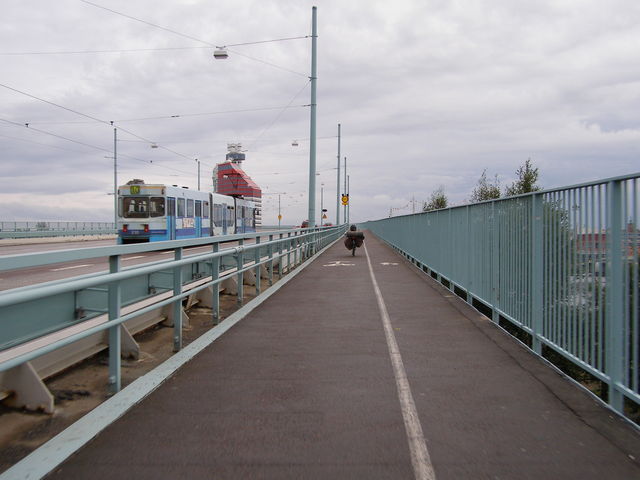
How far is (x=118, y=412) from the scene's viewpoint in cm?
392

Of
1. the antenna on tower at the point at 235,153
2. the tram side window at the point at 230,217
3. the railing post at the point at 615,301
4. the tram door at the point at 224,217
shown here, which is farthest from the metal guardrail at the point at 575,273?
the antenna on tower at the point at 235,153

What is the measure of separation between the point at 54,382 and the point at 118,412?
100cm

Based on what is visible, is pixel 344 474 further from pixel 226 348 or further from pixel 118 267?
pixel 226 348

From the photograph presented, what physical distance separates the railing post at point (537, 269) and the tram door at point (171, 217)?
18.5m

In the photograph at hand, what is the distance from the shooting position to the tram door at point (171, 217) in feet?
73.0

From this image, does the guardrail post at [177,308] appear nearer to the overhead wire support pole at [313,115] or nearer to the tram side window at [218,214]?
the overhead wire support pole at [313,115]

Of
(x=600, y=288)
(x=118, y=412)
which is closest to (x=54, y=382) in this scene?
(x=118, y=412)

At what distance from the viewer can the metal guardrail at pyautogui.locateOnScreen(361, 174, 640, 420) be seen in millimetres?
3848

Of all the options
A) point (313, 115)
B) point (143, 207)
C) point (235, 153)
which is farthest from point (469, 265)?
point (235, 153)

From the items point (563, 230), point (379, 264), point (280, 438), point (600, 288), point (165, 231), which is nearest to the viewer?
point (280, 438)

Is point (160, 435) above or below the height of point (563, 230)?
below

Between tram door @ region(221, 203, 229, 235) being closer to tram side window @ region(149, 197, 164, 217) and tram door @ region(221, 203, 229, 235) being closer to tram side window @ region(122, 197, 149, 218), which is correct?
tram side window @ region(149, 197, 164, 217)

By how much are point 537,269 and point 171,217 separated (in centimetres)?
1899

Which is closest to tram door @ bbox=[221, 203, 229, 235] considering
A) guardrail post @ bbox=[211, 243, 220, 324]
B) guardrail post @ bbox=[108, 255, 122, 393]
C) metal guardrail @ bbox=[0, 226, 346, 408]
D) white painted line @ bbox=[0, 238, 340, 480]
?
guardrail post @ bbox=[211, 243, 220, 324]
